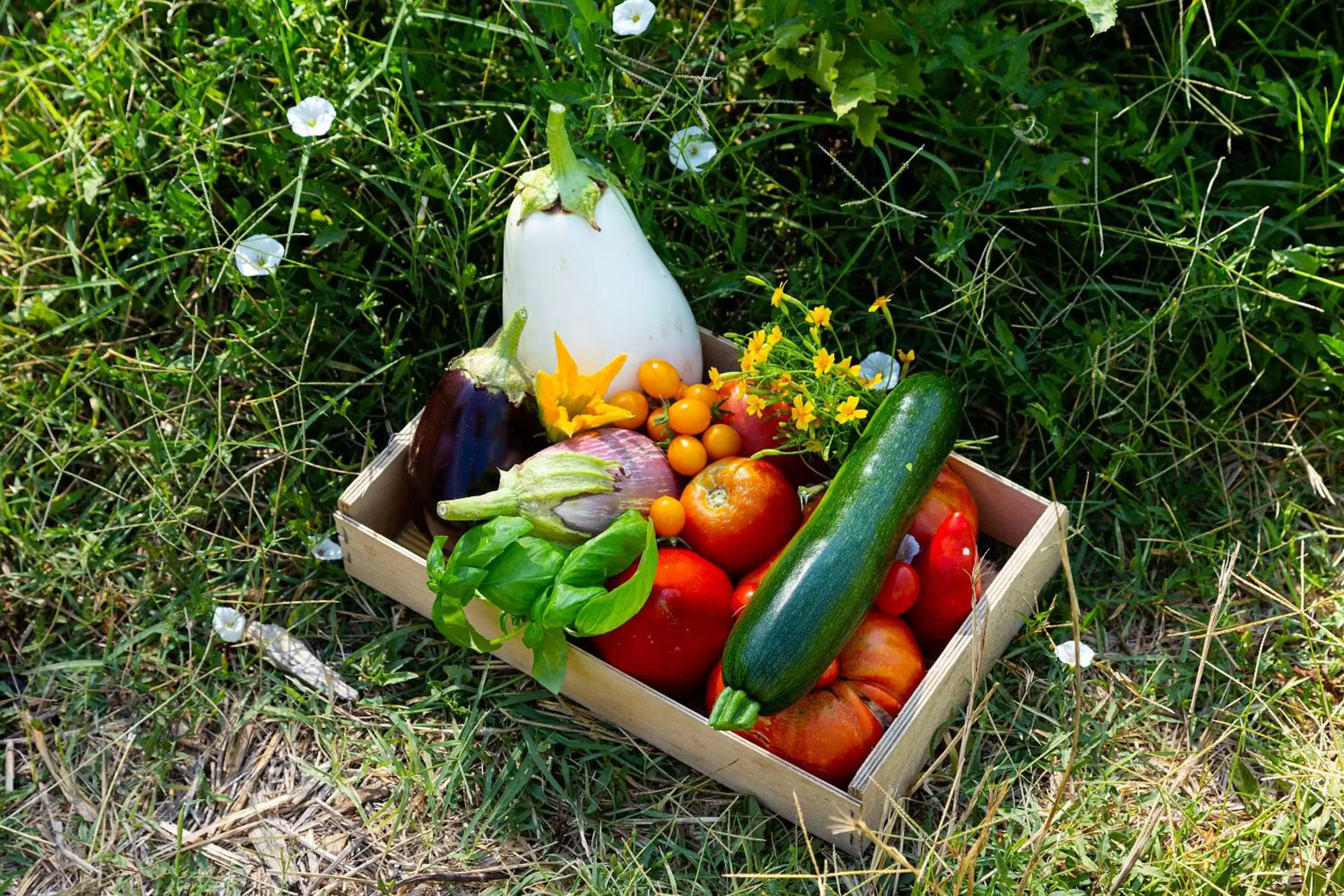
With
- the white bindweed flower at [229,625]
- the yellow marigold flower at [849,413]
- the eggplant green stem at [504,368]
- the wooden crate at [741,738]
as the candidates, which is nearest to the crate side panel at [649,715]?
the wooden crate at [741,738]

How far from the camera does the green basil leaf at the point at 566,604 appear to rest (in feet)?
6.84

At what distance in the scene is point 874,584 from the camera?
2.14 meters

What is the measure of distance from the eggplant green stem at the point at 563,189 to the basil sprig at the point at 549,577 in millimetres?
545

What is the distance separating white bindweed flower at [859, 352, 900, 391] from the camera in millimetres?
2545

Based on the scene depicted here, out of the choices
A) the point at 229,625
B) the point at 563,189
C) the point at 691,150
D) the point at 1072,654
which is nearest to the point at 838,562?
the point at 1072,654

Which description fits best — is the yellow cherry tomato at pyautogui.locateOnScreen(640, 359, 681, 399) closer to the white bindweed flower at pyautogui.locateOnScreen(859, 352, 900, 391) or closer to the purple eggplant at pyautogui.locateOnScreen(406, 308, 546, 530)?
the purple eggplant at pyautogui.locateOnScreen(406, 308, 546, 530)

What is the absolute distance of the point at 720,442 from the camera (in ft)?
7.73

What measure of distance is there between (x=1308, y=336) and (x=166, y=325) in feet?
7.71

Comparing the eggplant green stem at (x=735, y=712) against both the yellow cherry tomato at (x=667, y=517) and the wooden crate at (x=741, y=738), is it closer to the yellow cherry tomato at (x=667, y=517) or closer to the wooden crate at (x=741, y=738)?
the wooden crate at (x=741, y=738)

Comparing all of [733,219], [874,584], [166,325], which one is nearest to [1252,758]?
[874,584]

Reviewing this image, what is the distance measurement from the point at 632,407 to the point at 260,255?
83 cm

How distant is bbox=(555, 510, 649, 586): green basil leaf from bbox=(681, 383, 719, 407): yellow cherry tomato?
310 mm

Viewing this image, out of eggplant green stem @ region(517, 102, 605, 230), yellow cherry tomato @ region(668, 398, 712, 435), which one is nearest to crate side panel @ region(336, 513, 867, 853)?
yellow cherry tomato @ region(668, 398, 712, 435)

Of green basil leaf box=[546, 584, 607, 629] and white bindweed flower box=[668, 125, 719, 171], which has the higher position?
white bindweed flower box=[668, 125, 719, 171]
